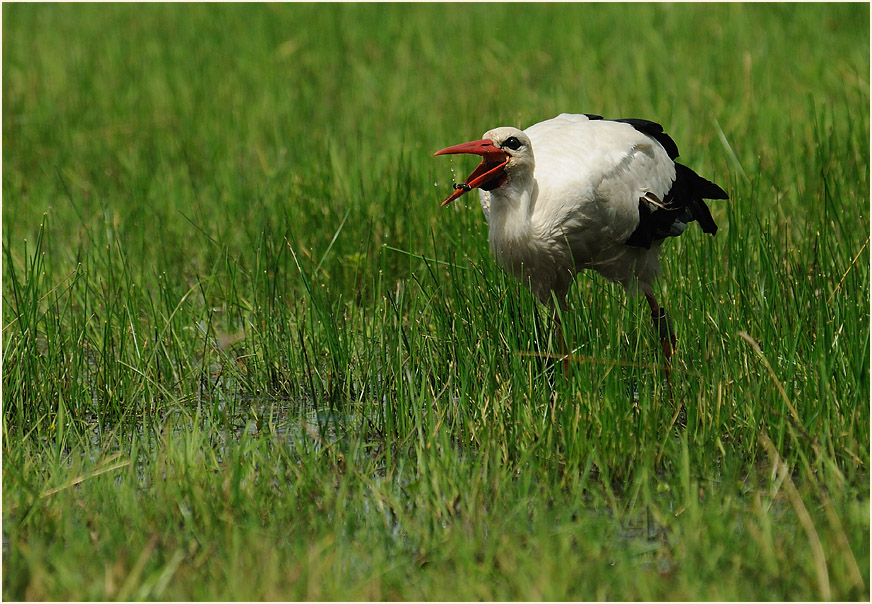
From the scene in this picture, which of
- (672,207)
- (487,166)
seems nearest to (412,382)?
(487,166)

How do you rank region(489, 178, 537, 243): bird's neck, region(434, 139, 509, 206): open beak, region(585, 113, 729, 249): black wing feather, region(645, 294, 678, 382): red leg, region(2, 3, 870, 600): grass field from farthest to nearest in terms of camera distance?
region(585, 113, 729, 249): black wing feather → region(645, 294, 678, 382): red leg → region(489, 178, 537, 243): bird's neck → region(434, 139, 509, 206): open beak → region(2, 3, 870, 600): grass field

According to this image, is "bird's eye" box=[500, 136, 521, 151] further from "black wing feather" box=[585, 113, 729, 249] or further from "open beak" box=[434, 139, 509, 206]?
"black wing feather" box=[585, 113, 729, 249]

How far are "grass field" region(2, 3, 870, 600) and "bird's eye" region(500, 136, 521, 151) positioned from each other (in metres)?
0.47

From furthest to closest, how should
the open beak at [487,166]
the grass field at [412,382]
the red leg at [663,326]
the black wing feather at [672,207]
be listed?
the black wing feather at [672,207] → the red leg at [663,326] → the open beak at [487,166] → the grass field at [412,382]

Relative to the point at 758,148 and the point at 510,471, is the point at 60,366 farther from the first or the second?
the point at 758,148

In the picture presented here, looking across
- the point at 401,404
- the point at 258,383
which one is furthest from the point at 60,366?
the point at 401,404

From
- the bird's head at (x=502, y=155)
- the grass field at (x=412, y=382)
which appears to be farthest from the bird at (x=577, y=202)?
the grass field at (x=412, y=382)

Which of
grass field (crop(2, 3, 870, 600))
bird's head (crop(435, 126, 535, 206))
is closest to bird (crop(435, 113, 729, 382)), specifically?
bird's head (crop(435, 126, 535, 206))

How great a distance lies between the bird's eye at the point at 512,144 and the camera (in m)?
4.18

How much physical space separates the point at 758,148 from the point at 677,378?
3.48 meters

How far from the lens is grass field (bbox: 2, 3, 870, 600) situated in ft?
9.34

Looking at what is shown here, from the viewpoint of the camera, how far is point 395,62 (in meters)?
9.72

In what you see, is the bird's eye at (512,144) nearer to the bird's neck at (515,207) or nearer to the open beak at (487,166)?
the open beak at (487,166)

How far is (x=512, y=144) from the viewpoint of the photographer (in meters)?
4.20
